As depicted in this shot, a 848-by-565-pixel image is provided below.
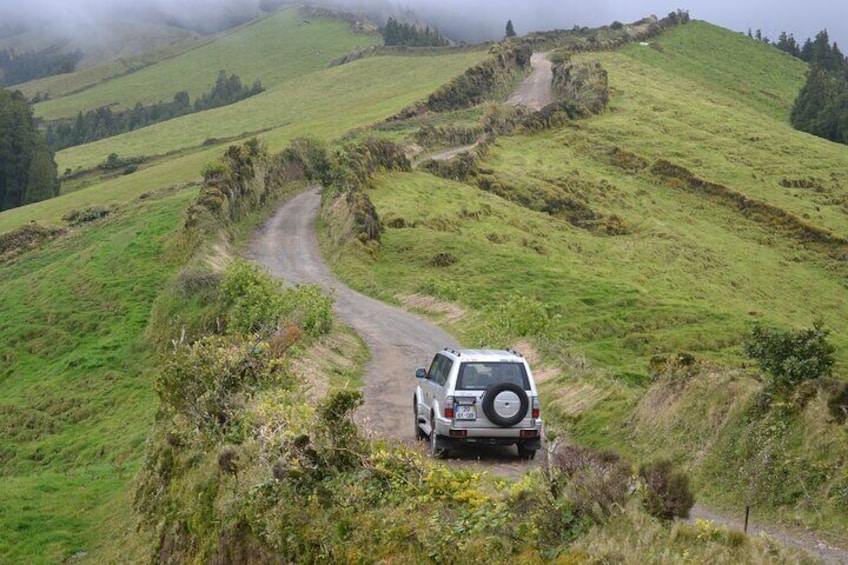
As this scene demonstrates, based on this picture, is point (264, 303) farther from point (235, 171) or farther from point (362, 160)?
point (362, 160)

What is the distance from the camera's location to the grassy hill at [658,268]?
13805 mm

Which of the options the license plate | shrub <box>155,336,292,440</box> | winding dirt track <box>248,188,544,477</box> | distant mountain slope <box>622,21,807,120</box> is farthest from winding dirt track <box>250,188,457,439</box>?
distant mountain slope <box>622,21,807,120</box>

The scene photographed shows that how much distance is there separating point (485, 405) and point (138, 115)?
173776 millimetres

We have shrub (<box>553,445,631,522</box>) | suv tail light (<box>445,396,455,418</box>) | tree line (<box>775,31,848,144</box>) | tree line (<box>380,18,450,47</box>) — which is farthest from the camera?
tree line (<box>380,18,450,47</box>)

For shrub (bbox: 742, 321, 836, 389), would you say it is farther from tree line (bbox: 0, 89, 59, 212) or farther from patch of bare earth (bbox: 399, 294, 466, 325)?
tree line (bbox: 0, 89, 59, 212)

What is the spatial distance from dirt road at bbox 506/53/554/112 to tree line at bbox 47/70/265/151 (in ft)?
228

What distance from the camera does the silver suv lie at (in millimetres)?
15773

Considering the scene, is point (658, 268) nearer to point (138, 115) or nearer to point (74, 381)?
point (74, 381)

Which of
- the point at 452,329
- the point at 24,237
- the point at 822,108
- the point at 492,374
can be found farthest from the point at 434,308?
the point at 822,108

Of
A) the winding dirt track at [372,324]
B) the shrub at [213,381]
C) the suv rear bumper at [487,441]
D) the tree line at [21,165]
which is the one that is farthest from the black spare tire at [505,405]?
the tree line at [21,165]

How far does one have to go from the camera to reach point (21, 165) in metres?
95.9

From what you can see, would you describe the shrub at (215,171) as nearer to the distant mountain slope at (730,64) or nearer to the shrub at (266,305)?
the shrub at (266,305)

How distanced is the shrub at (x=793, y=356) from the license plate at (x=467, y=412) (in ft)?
16.2

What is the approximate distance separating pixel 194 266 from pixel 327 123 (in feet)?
181
